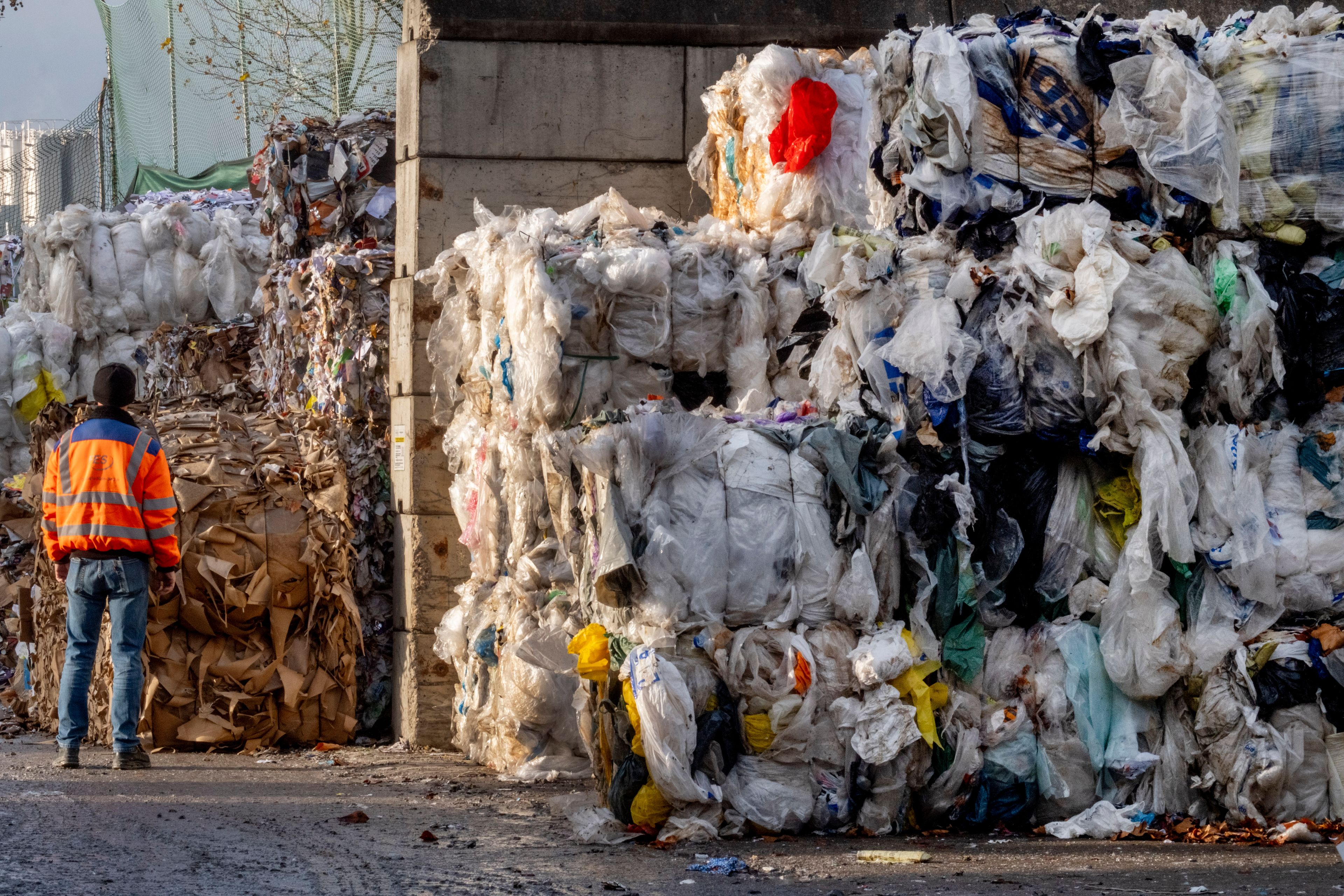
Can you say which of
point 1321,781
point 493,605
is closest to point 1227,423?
point 1321,781

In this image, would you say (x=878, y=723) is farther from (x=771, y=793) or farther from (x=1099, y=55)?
(x=1099, y=55)

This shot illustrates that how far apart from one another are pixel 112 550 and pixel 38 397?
753 centimetres

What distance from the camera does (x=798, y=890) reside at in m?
4.49

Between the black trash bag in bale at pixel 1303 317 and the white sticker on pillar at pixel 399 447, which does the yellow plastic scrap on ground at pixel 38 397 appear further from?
the black trash bag in bale at pixel 1303 317

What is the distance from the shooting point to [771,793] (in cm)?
534

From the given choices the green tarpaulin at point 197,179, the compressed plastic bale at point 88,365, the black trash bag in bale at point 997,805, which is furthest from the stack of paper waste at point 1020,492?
the green tarpaulin at point 197,179

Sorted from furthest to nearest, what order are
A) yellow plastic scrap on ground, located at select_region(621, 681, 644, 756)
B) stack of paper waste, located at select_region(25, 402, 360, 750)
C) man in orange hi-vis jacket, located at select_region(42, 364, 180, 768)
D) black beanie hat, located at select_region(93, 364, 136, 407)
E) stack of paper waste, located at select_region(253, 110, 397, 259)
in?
stack of paper waste, located at select_region(253, 110, 397, 259), stack of paper waste, located at select_region(25, 402, 360, 750), black beanie hat, located at select_region(93, 364, 136, 407), man in orange hi-vis jacket, located at select_region(42, 364, 180, 768), yellow plastic scrap on ground, located at select_region(621, 681, 644, 756)

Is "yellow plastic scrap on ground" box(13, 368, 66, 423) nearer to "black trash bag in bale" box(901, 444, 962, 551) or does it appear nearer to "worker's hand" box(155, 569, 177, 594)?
"worker's hand" box(155, 569, 177, 594)

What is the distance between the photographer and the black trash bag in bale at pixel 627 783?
17.3 ft

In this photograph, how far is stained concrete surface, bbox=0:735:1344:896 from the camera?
4.49 meters

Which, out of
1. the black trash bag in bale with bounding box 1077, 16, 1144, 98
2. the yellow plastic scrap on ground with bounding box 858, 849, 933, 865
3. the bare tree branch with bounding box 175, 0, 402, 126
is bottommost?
the yellow plastic scrap on ground with bounding box 858, 849, 933, 865

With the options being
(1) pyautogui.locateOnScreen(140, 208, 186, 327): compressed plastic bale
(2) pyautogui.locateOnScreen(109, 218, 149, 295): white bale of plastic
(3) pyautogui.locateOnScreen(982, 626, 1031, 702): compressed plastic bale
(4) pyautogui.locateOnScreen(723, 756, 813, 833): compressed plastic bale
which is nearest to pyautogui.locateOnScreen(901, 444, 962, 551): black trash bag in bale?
(3) pyautogui.locateOnScreen(982, 626, 1031, 702): compressed plastic bale

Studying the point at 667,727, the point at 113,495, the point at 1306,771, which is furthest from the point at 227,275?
the point at 1306,771

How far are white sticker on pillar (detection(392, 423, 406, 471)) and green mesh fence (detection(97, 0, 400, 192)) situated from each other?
44.8 feet
